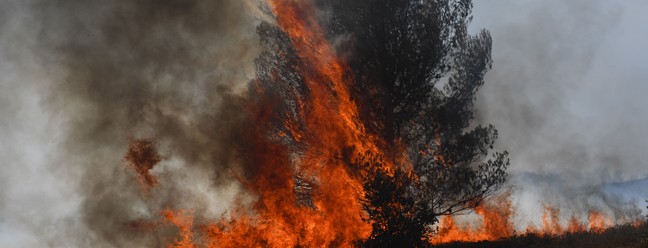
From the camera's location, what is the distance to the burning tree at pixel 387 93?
53.4ft

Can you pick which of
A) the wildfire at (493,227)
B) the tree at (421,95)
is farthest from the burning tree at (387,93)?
the wildfire at (493,227)

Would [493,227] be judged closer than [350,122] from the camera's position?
No

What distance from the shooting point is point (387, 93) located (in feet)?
54.5

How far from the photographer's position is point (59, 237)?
19.3 m

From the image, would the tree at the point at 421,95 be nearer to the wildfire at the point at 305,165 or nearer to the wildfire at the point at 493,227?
the wildfire at the point at 305,165

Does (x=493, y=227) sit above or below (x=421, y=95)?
below

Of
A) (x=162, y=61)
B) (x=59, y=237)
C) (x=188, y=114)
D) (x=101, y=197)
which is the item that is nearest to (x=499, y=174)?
(x=188, y=114)

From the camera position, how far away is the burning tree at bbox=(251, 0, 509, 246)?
1628 cm

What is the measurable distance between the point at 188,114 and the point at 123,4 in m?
4.83

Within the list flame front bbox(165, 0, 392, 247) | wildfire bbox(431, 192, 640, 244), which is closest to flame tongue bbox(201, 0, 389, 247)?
flame front bbox(165, 0, 392, 247)

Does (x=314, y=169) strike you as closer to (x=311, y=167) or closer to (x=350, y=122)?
(x=311, y=167)

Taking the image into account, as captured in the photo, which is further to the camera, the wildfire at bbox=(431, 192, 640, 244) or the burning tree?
the wildfire at bbox=(431, 192, 640, 244)

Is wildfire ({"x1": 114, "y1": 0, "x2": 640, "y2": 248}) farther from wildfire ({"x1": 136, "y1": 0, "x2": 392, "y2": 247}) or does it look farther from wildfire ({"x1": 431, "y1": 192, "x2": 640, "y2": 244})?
wildfire ({"x1": 431, "y1": 192, "x2": 640, "y2": 244})

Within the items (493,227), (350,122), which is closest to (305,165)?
(350,122)
